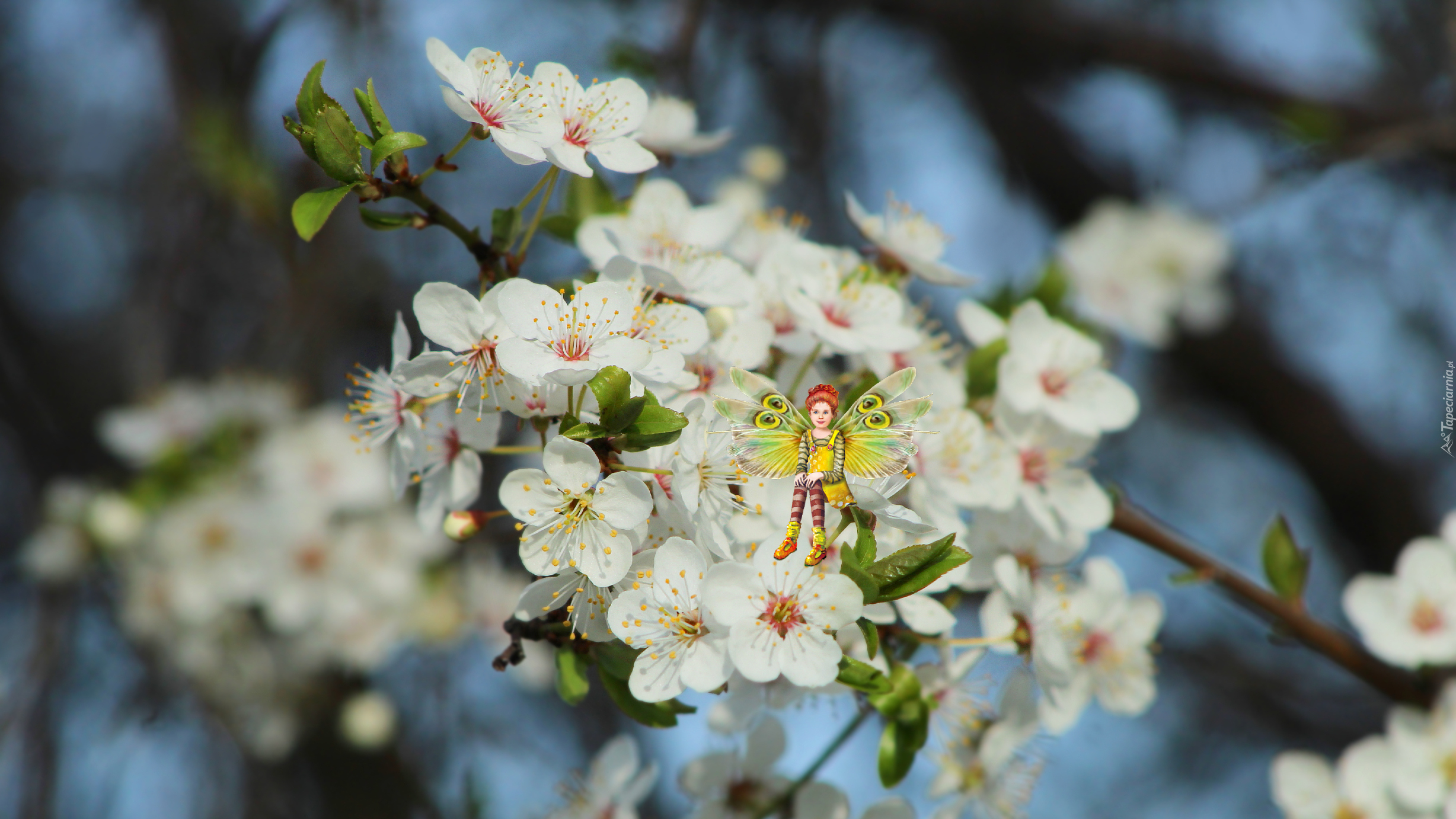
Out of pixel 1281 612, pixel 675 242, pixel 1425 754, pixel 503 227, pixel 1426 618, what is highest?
pixel 503 227

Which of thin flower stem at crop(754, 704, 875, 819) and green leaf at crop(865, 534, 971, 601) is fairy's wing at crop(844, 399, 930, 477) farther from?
thin flower stem at crop(754, 704, 875, 819)

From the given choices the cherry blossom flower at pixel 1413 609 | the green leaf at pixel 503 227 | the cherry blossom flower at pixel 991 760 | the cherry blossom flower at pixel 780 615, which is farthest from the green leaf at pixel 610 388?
the cherry blossom flower at pixel 1413 609

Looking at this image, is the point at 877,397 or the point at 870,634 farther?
the point at 870,634

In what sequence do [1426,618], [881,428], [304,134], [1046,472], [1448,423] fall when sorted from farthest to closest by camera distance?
[1448,423] → [1426,618] → [1046,472] → [304,134] → [881,428]

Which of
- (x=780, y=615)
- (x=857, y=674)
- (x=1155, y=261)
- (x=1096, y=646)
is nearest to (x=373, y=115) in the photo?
(x=780, y=615)

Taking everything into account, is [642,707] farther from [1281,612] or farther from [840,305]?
[1281,612]

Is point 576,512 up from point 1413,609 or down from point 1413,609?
up

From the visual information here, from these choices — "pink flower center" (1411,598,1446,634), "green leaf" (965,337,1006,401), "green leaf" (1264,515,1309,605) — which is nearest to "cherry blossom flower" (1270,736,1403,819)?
"pink flower center" (1411,598,1446,634)
